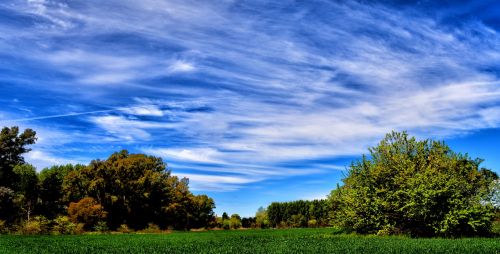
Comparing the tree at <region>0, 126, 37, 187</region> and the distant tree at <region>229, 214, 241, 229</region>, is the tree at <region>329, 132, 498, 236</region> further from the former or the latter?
the distant tree at <region>229, 214, 241, 229</region>

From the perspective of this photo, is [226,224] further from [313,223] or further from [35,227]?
[35,227]

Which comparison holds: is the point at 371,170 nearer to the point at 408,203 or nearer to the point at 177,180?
the point at 408,203

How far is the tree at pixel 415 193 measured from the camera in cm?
4334

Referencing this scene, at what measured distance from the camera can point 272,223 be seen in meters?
145

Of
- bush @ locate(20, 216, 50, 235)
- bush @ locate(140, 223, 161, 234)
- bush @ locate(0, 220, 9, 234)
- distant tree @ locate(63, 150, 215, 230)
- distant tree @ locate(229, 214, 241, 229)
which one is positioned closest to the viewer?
bush @ locate(0, 220, 9, 234)

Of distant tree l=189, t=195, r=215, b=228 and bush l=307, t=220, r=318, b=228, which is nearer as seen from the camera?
distant tree l=189, t=195, r=215, b=228

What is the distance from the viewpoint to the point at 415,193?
1718 inches

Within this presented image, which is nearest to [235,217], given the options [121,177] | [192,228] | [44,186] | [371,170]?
[192,228]

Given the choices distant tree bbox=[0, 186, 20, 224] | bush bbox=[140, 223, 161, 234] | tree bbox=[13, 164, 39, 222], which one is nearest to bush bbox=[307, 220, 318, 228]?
bush bbox=[140, 223, 161, 234]

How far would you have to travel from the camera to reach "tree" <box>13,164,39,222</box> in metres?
74.1

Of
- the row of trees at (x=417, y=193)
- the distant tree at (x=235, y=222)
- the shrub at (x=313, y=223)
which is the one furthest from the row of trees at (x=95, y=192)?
the row of trees at (x=417, y=193)

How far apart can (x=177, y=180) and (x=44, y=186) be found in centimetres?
2978

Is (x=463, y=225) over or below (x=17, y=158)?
below

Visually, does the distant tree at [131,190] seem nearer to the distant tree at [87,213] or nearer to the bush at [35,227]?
the distant tree at [87,213]
